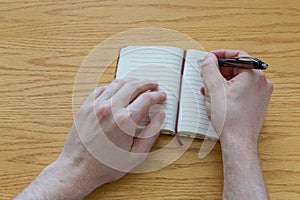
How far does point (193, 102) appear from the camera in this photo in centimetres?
93

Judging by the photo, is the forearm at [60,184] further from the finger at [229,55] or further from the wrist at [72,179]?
the finger at [229,55]

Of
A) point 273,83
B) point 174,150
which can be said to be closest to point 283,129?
point 273,83

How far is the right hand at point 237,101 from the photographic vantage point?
2.89ft

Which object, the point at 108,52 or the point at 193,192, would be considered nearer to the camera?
the point at 193,192

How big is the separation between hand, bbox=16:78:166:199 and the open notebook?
28 mm

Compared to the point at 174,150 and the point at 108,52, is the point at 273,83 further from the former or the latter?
the point at 108,52

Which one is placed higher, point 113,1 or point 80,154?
point 113,1

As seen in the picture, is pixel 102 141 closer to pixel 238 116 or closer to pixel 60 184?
pixel 60 184

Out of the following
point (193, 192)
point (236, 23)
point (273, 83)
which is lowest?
point (193, 192)

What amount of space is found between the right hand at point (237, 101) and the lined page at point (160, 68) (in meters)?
0.06

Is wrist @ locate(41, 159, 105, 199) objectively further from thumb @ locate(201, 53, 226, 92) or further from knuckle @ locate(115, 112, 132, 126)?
thumb @ locate(201, 53, 226, 92)

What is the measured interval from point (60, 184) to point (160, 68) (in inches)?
12.3

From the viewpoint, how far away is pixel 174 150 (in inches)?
36.1

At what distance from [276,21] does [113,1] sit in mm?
389
